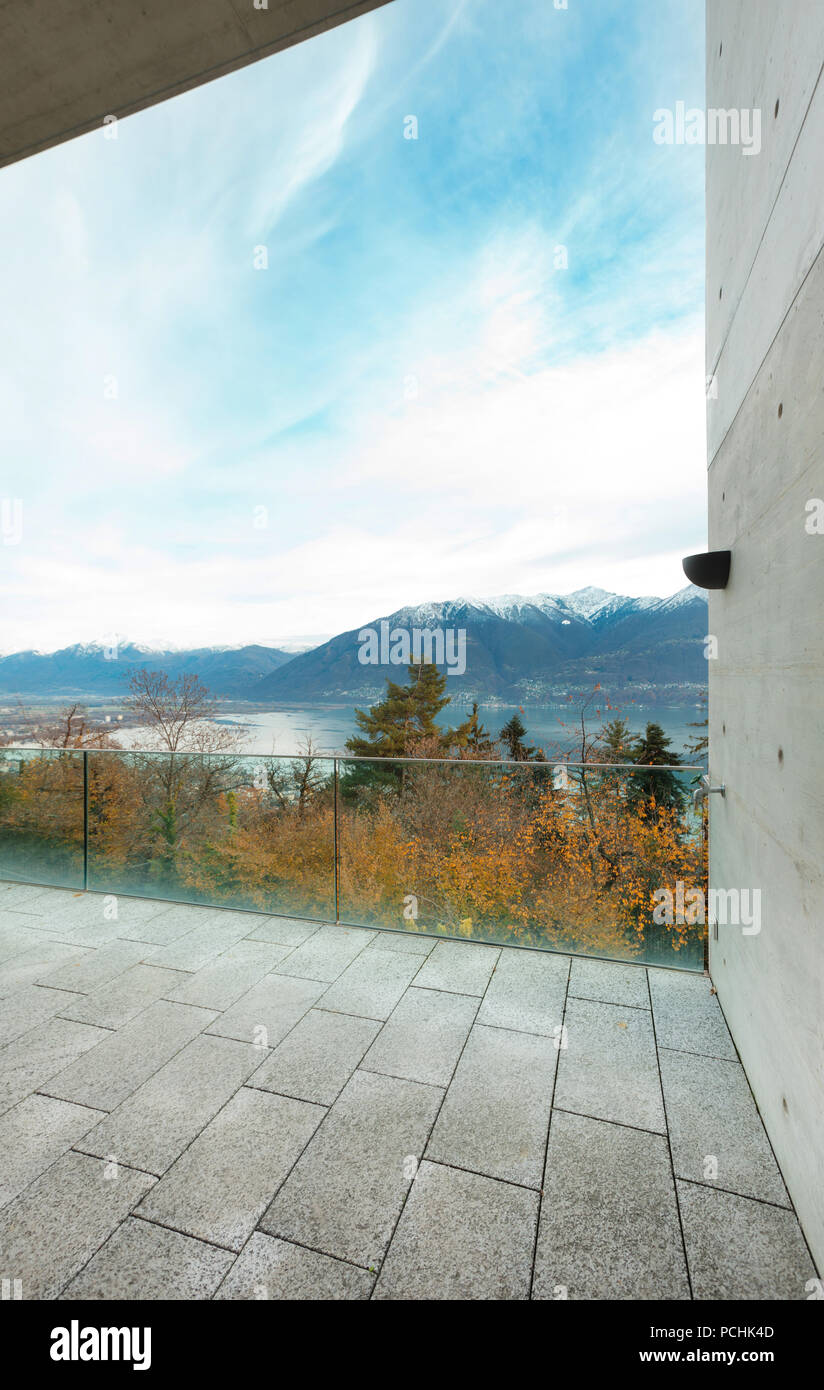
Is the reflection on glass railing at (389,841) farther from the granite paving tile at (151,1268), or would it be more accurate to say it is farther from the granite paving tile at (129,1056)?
the granite paving tile at (151,1268)

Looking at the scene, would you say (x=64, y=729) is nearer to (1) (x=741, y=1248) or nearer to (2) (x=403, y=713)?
(2) (x=403, y=713)

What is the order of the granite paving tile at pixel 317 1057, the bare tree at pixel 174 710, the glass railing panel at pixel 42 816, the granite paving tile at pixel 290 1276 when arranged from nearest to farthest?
the granite paving tile at pixel 290 1276 → the granite paving tile at pixel 317 1057 → the glass railing panel at pixel 42 816 → the bare tree at pixel 174 710

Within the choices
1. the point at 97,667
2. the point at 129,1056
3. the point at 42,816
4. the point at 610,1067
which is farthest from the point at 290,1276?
the point at 97,667

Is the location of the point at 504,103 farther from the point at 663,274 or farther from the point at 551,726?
the point at 551,726

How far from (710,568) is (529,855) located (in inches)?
65.3

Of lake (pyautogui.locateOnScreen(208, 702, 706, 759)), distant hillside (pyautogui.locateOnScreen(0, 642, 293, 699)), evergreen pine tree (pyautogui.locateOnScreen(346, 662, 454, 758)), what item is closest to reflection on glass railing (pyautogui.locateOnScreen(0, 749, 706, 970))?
lake (pyautogui.locateOnScreen(208, 702, 706, 759))

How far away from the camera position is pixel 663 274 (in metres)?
7.89

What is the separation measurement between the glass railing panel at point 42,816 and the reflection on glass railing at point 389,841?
1 cm

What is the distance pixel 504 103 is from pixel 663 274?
2.85 m

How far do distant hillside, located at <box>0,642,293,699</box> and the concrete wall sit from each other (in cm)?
1136

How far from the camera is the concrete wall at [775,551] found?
1.31 metres

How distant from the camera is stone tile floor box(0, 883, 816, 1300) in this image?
1315 millimetres

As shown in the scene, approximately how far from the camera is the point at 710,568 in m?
2.24

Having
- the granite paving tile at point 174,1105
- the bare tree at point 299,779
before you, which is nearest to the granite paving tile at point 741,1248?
the granite paving tile at point 174,1105
